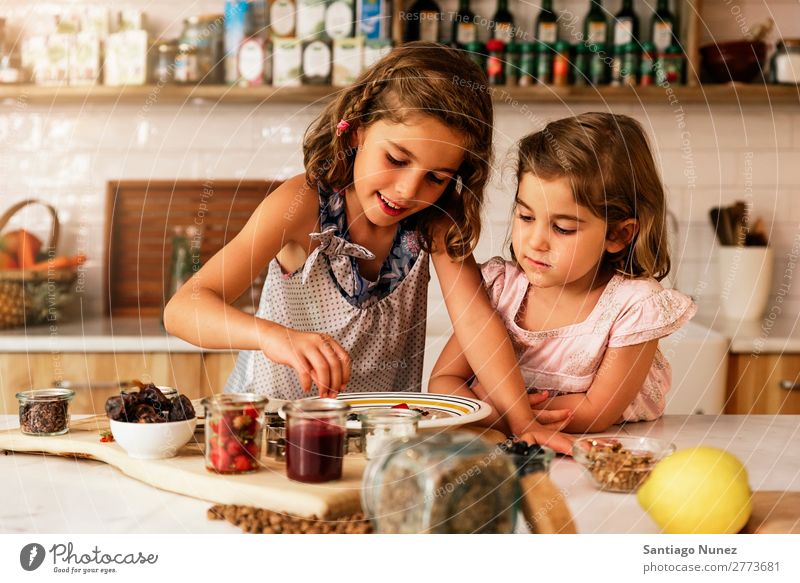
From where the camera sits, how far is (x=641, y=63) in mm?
1721

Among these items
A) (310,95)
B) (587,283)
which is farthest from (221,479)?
(310,95)

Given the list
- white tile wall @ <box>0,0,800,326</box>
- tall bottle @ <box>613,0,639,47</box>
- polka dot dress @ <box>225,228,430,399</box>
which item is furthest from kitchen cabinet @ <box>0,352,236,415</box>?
tall bottle @ <box>613,0,639,47</box>

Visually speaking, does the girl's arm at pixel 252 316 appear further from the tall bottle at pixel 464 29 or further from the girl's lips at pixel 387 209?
the tall bottle at pixel 464 29

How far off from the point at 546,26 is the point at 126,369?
105cm

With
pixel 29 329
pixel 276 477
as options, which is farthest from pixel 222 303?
pixel 29 329

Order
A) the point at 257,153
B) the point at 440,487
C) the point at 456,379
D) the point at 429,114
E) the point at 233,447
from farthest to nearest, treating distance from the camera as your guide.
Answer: the point at 257,153
the point at 456,379
the point at 429,114
the point at 233,447
the point at 440,487

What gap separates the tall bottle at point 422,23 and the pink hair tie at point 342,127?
0.71m

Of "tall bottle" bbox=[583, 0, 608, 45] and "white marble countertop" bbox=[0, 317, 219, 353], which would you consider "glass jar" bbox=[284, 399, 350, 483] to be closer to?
"white marble countertop" bbox=[0, 317, 219, 353]

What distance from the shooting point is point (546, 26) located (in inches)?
68.2

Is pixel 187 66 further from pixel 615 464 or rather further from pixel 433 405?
pixel 615 464

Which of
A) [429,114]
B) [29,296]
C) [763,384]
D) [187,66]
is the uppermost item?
[187,66]

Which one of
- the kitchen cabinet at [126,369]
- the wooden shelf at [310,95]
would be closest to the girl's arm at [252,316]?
the kitchen cabinet at [126,369]

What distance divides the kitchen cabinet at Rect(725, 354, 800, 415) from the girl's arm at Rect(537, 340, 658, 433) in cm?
62
